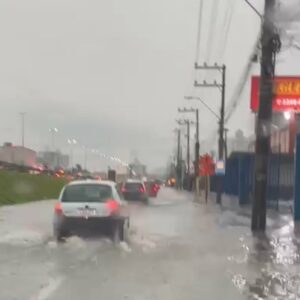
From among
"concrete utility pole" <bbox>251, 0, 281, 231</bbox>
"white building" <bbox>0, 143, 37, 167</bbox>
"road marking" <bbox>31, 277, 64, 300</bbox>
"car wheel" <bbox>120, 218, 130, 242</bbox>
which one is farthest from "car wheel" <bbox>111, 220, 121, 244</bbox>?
"white building" <bbox>0, 143, 37, 167</bbox>

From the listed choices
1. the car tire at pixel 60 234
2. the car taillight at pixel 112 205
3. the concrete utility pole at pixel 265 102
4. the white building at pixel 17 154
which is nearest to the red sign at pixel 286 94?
the concrete utility pole at pixel 265 102

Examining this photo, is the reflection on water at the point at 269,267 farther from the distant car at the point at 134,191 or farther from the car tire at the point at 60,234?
the distant car at the point at 134,191

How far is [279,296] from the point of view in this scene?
11.4 meters

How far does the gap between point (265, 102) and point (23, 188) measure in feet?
123

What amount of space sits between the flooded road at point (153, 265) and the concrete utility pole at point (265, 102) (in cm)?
Result: 148

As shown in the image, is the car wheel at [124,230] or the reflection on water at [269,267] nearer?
the reflection on water at [269,267]

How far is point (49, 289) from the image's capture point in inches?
460

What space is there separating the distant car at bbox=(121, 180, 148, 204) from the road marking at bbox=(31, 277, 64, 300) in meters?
33.7

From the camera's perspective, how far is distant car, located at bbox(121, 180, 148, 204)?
46.6 meters

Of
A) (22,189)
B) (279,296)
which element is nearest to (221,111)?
(22,189)

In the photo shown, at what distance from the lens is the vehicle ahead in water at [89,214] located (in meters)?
19.7

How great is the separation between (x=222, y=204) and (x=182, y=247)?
30872 mm

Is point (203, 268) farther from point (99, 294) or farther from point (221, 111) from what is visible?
point (221, 111)

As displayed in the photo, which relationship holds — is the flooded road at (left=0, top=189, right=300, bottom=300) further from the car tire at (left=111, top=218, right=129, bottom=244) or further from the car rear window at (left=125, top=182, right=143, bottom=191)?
the car rear window at (left=125, top=182, right=143, bottom=191)
